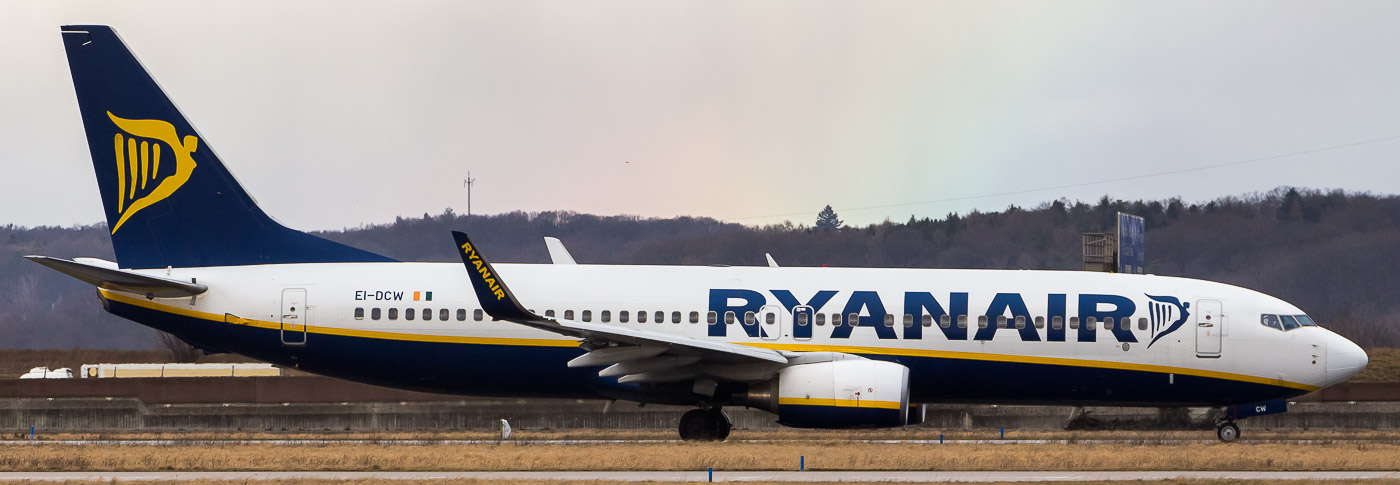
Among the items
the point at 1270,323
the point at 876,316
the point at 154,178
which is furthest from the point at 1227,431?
the point at 154,178

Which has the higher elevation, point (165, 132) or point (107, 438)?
point (165, 132)

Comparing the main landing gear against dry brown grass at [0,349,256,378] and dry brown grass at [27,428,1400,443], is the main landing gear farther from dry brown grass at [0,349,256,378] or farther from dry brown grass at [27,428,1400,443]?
dry brown grass at [0,349,256,378]

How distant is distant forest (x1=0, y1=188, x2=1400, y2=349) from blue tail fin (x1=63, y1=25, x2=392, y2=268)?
141ft

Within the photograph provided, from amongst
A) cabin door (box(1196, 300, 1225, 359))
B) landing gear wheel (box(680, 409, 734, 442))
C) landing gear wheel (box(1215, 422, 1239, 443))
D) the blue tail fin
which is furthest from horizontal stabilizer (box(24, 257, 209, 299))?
landing gear wheel (box(1215, 422, 1239, 443))

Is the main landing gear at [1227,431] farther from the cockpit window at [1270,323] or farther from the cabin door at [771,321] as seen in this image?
the cabin door at [771,321]

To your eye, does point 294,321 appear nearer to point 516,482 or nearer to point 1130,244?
point 516,482

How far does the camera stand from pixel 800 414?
75.5 feet

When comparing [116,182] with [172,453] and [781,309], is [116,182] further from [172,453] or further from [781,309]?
[781,309]

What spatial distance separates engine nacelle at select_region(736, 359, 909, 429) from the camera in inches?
896

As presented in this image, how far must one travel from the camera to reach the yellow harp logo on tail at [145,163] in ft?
85.0

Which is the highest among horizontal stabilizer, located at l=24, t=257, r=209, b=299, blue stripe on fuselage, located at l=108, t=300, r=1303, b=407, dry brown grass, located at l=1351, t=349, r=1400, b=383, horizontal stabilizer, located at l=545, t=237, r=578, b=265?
horizontal stabilizer, located at l=545, t=237, r=578, b=265

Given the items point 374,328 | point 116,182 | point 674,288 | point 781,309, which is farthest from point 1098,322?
point 116,182

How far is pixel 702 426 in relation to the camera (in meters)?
24.8

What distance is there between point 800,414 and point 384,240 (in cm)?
5811
